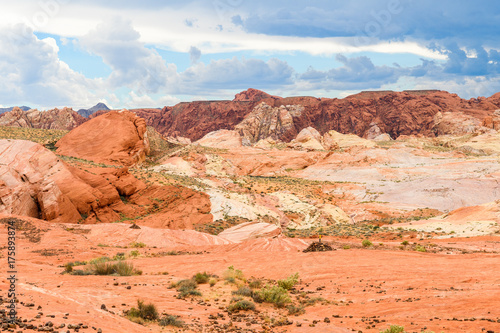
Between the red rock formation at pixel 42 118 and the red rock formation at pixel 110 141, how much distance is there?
60.0m

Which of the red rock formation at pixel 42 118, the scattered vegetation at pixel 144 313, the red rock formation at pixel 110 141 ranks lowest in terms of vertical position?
the scattered vegetation at pixel 144 313

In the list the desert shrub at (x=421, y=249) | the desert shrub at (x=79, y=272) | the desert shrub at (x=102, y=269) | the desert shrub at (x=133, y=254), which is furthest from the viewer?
the desert shrub at (x=133, y=254)

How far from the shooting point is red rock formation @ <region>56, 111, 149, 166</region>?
57.4m

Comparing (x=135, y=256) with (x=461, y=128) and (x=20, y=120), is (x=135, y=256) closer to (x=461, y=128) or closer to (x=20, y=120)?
(x=20, y=120)

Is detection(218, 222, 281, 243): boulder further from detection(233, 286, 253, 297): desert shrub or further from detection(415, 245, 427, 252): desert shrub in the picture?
detection(233, 286, 253, 297): desert shrub

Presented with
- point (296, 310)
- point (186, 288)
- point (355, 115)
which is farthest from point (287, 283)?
point (355, 115)

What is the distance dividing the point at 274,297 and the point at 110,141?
52523 millimetres

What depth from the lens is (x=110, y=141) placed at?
2387 inches

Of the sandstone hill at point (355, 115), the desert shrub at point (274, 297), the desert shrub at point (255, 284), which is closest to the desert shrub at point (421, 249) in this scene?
the desert shrub at point (255, 284)

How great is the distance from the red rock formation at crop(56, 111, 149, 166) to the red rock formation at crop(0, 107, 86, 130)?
5997 cm

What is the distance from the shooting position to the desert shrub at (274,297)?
539 inches

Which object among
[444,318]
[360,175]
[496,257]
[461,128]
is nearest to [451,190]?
[360,175]

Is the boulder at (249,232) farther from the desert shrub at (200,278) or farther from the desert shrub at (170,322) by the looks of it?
the desert shrub at (170,322)

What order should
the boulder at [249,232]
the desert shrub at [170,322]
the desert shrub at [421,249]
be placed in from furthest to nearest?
1. the boulder at [249,232]
2. the desert shrub at [421,249]
3. the desert shrub at [170,322]
